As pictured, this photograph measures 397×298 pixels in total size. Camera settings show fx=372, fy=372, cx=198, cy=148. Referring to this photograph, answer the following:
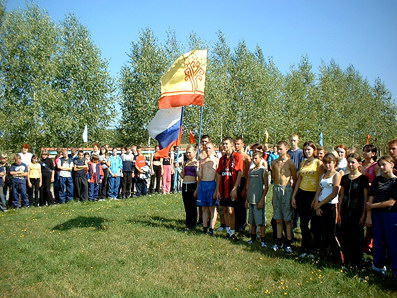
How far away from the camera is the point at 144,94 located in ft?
117

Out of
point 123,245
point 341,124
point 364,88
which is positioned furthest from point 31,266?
point 364,88

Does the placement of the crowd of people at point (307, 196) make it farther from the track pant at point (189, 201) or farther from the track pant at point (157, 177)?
the track pant at point (157, 177)

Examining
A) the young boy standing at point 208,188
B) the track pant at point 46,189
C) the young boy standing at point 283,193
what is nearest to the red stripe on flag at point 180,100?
the young boy standing at point 208,188

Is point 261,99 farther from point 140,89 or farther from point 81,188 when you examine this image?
point 81,188

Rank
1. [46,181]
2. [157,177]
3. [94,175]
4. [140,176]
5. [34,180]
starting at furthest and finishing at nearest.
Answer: [157,177] → [140,176] → [94,175] → [46,181] → [34,180]

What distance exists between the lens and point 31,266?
6863mm

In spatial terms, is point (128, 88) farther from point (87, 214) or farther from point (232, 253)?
point (232, 253)

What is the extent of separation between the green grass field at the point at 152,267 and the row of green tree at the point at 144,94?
64.0 ft

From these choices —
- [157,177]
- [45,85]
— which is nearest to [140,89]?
[45,85]

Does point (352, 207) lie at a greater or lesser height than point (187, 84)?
lesser

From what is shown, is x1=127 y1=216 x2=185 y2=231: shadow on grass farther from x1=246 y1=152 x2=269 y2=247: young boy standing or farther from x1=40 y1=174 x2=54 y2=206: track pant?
x1=40 y1=174 x2=54 y2=206: track pant

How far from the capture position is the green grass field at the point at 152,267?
5605 mm

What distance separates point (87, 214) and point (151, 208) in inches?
82.5

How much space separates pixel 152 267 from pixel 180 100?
460 centimetres
